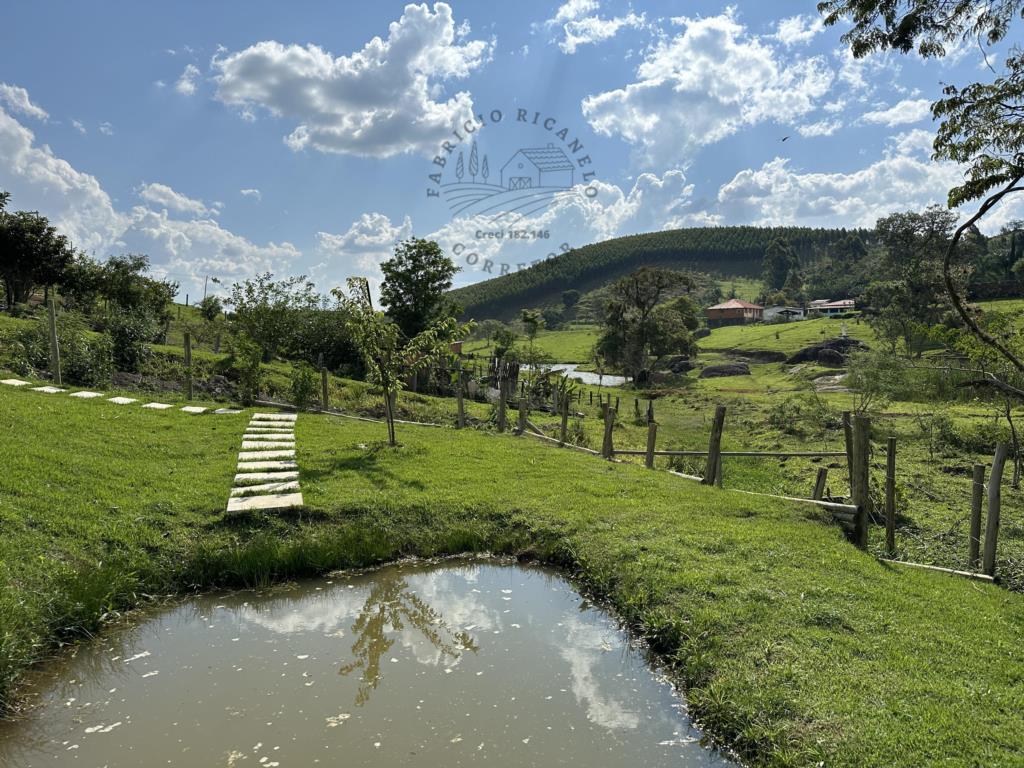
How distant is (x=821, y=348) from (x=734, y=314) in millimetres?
47122

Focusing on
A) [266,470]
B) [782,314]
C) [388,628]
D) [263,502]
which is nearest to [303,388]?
[266,470]

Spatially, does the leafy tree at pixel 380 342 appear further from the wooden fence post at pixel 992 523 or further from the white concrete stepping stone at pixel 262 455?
the wooden fence post at pixel 992 523

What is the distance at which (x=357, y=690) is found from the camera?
5477mm

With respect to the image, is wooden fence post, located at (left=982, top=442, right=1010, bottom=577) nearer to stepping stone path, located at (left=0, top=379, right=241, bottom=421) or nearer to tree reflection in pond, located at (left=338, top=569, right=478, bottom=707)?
tree reflection in pond, located at (left=338, top=569, right=478, bottom=707)

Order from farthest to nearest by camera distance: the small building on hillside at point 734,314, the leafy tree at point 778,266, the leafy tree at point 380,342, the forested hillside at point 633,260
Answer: the forested hillside at point 633,260, the leafy tree at point 778,266, the small building on hillside at point 734,314, the leafy tree at point 380,342

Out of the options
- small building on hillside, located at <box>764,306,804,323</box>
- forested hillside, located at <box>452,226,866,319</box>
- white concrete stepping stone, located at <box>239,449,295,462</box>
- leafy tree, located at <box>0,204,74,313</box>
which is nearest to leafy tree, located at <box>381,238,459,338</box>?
leafy tree, located at <box>0,204,74,313</box>

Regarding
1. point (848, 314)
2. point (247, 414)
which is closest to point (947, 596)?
point (247, 414)

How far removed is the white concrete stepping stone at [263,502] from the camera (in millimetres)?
8539

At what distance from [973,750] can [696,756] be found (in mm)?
1848

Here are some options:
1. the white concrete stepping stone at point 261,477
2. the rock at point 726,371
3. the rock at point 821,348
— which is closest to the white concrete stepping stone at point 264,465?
the white concrete stepping stone at point 261,477

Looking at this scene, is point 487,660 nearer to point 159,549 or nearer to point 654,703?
point 654,703

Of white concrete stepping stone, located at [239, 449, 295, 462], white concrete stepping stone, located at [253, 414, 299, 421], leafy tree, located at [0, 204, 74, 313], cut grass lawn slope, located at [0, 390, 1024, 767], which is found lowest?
cut grass lawn slope, located at [0, 390, 1024, 767]

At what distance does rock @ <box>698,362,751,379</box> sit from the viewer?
2125 inches

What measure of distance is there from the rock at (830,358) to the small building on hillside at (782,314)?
3718 centimetres
